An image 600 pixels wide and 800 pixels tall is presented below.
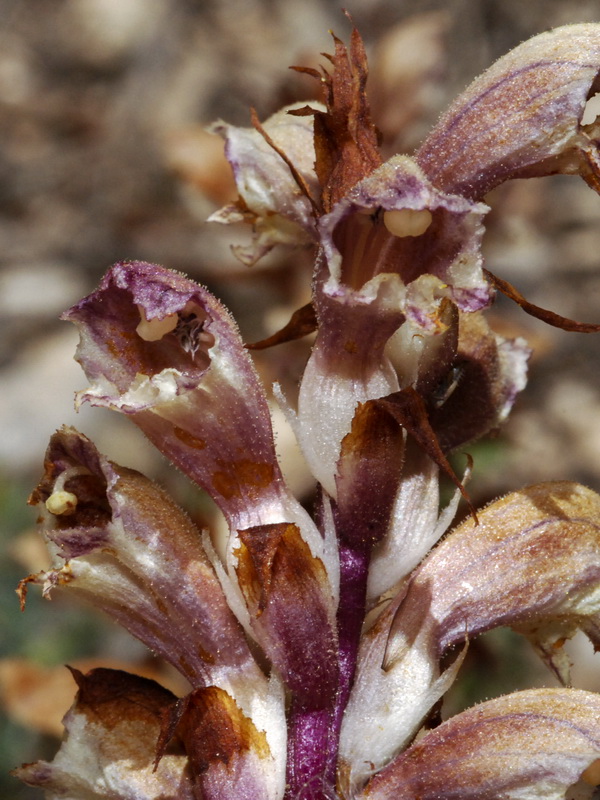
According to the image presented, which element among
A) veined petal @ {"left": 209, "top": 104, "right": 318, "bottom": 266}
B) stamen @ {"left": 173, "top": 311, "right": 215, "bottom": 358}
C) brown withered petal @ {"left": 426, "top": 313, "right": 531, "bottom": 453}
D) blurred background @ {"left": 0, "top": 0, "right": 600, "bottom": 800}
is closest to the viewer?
stamen @ {"left": 173, "top": 311, "right": 215, "bottom": 358}

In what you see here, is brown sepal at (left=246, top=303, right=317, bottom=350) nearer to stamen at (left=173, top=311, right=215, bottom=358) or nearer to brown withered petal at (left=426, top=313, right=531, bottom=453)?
stamen at (left=173, top=311, right=215, bottom=358)

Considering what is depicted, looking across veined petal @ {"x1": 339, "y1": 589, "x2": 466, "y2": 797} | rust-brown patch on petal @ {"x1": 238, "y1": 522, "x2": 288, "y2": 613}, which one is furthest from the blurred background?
rust-brown patch on petal @ {"x1": 238, "y1": 522, "x2": 288, "y2": 613}

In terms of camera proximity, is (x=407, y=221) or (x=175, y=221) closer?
(x=407, y=221)

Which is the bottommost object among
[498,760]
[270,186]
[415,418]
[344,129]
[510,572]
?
[498,760]

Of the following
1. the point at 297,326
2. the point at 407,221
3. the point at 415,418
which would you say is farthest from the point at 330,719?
the point at 407,221

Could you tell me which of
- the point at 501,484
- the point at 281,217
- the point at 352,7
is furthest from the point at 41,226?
the point at 281,217

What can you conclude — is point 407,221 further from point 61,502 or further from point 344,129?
point 61,502

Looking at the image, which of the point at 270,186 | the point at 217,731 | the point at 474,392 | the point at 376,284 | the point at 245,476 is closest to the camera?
the point at 376,284

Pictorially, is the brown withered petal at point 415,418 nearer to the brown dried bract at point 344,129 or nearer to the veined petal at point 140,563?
the brown dried bract at point 344,129
